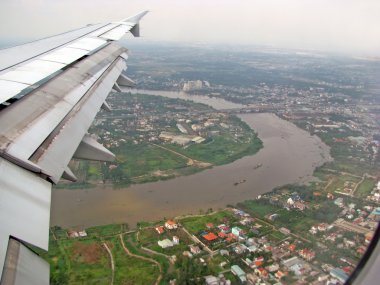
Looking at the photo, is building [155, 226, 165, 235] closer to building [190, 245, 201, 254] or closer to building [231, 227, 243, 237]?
building [190, 245, 201, 254]

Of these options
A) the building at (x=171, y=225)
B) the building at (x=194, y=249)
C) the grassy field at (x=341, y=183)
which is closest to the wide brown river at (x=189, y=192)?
the building at (x=171, y=225)

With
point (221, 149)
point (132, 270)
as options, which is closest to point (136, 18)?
point (132, 270)

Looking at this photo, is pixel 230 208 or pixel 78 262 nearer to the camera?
pixel 78 262

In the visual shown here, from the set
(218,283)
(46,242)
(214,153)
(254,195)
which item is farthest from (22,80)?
(214,153)

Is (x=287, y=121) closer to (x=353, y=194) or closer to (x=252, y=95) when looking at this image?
(x=252, y=95)

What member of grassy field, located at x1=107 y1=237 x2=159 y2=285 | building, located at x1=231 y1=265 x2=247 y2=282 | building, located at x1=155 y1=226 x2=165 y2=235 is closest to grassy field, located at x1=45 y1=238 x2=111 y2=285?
grassy field, located at x1=107 y1=237 x2=159 y2=285

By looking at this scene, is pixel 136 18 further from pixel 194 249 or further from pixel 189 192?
pixel 189 192
